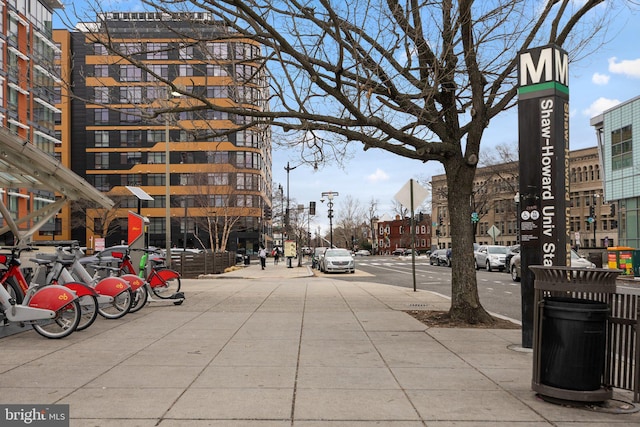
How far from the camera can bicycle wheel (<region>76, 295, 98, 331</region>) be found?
8.52 metres

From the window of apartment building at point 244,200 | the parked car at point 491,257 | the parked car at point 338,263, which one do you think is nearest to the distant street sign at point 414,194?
the parked car at point 338,263

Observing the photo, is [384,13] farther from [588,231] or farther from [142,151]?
[588,231]

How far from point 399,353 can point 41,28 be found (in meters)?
56.0

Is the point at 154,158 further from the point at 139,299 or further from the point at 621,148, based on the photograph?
the point at 139,299

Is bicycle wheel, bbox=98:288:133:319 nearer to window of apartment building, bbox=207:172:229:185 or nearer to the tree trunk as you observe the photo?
the tree trunk

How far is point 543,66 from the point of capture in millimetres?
7445

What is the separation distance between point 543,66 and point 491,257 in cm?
2513

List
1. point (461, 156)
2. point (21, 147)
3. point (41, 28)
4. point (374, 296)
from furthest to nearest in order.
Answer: point (41, 28) < point (374, 296) < point (461, 156) < point (21, 147)

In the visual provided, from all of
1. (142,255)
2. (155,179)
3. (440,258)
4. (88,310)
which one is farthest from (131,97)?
(155,179)

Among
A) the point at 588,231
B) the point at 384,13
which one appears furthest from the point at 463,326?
the point at 588,231

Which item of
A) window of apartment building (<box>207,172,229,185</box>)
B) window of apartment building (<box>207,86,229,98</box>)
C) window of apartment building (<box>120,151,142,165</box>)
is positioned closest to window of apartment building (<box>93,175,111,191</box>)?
window of apartment building (<box>120,151,142,165</box>)

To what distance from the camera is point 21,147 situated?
8.39 meters

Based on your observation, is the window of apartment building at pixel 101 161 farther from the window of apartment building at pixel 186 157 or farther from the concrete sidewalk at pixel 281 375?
the concrete sidewalk at pixel 281 375
